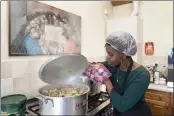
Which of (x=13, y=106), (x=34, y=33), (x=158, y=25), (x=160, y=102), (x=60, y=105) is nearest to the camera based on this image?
(x=60, y=105)

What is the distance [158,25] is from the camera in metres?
2.34

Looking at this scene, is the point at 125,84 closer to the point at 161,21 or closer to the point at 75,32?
the point at 75,32

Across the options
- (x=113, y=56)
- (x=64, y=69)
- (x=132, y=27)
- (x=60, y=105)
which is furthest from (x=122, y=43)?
(x=132, y=27)

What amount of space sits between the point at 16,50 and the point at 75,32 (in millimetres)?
745

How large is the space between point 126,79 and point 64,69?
425 mm

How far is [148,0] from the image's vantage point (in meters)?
2.42

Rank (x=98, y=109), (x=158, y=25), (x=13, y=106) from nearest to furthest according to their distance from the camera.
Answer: (x=13, y=106) → (x=98, y=109) → (x=158, y=25)

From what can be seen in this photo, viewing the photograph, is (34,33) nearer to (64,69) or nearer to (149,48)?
(64,69)

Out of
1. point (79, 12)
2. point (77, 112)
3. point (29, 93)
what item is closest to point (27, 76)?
point (29, 93)

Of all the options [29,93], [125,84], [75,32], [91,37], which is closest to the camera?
[125,84]

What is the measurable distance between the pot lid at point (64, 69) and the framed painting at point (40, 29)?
44cm

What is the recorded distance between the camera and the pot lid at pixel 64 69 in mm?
838

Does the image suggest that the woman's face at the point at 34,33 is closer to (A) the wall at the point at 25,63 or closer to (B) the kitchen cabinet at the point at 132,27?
(A) the wall at the point at 25,63

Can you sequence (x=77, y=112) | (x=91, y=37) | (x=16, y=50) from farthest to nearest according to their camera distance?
1. (x=91, y=37)
2. (x=16, y=50)
3. (x=77, y=112)
